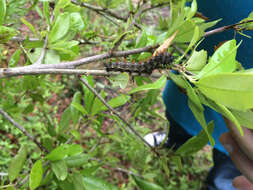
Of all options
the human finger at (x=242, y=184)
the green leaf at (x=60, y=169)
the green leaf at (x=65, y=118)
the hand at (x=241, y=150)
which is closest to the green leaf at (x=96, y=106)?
the green leaf at (x=65, y=118)

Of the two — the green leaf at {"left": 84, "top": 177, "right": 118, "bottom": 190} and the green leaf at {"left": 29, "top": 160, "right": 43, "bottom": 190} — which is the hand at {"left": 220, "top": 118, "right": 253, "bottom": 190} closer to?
the green leaf at {"left": 84, "top": 177, "right": 118, "bottom": 190}

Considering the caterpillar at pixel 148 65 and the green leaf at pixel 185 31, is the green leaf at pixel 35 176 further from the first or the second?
the green leaf at pixel 185 31

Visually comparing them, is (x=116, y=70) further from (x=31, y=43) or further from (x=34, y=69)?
(x=31, y=43)

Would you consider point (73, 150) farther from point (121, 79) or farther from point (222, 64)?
point (222, 64)

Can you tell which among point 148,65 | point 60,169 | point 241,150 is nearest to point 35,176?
point 60,169

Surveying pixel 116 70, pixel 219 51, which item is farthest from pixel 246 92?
pixel 116 70

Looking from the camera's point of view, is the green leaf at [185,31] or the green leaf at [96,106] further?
the green leaf at [96,106]
